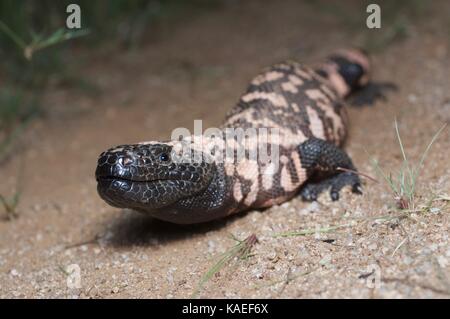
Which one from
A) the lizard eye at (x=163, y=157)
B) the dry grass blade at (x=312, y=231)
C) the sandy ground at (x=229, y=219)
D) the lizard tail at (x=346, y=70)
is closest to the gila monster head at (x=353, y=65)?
the lizard tail at (x=346, y=70)

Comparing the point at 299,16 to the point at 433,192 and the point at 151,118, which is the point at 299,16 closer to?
the point at 151,118

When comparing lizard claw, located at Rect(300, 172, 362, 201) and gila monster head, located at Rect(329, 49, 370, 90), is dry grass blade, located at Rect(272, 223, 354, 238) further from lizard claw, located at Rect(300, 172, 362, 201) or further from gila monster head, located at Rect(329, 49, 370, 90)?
gila monster head, located at Rect(329, 49, 370, 90)

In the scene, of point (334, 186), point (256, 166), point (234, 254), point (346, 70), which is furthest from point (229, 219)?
point (346, 70)

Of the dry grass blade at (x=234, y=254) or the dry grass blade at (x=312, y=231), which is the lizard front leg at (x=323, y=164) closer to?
the dry grass blade at (x=312, y=231)

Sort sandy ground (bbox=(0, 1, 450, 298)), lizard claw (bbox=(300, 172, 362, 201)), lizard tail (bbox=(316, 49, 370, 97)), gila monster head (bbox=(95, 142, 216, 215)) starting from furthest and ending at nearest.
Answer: lizard tail (bbox=(316, 49, 370, 97))
lizard claw (bbox=(300, 172, 362, 201))
gila monster head (bbox=(95, 142, 216, 215))
sandy ground (bbox=(0, 1, 450, 298))

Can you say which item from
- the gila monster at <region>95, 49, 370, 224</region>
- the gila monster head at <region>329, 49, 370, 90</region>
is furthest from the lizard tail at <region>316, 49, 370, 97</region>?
the gila monster at <region>95, 49, 370, 224</region>
